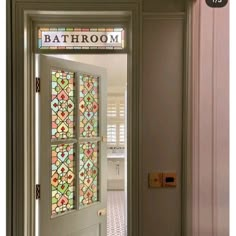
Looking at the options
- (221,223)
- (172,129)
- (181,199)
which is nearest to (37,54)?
(172,129)

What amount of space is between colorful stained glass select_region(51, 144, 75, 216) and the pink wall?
98 centimetres

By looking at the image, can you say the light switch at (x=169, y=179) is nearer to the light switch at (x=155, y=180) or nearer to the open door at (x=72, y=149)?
the light switch at (x=155, y=180)

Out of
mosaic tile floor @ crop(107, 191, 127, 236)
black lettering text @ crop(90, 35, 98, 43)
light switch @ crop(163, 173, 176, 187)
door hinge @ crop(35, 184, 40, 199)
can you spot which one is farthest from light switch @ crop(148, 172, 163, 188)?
mosaic tile floor @ crop(107, 191, 127, 236)

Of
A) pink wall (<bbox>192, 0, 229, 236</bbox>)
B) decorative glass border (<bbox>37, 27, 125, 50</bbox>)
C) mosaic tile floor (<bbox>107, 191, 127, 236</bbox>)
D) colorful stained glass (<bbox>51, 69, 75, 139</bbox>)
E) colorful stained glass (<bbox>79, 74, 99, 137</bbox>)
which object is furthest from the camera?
mosaic tile floor (<bbox>107, 191, 127, 236</bbox>)

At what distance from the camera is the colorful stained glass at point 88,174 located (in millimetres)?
2238

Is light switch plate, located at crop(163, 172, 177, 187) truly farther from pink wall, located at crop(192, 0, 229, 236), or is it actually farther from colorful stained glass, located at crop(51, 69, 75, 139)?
colorful stained glass, located at crop(51, 69, 75, 139)

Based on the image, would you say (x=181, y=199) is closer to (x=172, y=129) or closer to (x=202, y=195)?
(x=202, y=195)

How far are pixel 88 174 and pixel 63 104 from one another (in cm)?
64

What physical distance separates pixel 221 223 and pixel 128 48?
4.23ft

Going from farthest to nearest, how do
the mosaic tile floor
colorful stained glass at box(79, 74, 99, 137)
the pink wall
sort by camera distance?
the mosaic tile floor, colorful stained glass at box(79, 74, 99, 137), the pink wall

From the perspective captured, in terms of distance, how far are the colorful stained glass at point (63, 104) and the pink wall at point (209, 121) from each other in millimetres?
974

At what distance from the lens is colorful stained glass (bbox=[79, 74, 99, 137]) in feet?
7.30

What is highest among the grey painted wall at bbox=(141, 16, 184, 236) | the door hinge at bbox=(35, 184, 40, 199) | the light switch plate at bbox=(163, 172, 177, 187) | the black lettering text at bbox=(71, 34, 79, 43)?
the black lettering text at bbox=(71, 34, 79, 43)

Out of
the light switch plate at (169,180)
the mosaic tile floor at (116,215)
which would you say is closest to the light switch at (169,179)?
the light switch plate at (169,180)
